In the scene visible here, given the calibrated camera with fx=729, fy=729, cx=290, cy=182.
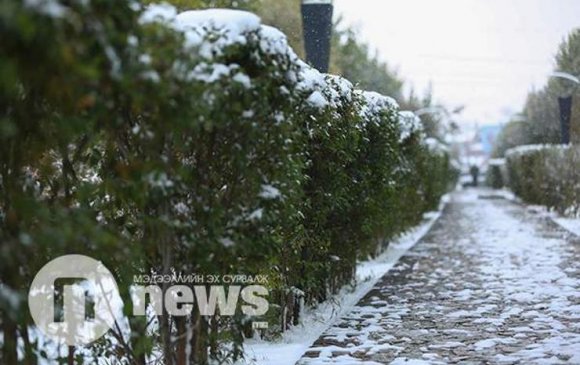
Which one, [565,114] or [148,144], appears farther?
[565,114]

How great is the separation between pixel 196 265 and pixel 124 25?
1730 mm

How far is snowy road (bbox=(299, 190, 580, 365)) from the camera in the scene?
226 inches

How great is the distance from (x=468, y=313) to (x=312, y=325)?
5.39 feet

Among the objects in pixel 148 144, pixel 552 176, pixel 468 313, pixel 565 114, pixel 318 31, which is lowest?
pixel 468 313

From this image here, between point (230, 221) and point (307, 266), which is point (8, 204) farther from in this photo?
point (307, 266)

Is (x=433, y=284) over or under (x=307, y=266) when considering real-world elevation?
under

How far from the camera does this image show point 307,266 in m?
6.83

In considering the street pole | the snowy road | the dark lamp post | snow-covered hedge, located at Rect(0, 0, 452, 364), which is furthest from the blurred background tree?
snow-covered hedge, located at Rect(0, 0, 452, 364)

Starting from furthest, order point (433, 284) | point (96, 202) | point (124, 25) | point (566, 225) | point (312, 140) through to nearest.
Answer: point (566, 225), point (433, 284), point (312, 140), point (96, 202), point (124, 25)

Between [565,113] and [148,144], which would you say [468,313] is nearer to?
[148,144]

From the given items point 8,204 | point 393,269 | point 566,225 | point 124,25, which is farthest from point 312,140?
point 566,225

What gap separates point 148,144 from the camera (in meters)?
3.92

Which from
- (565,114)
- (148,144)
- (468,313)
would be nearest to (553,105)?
(565,114)

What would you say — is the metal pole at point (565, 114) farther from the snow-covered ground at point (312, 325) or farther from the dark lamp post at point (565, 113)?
the snow-covered ground at point (312, 325)
